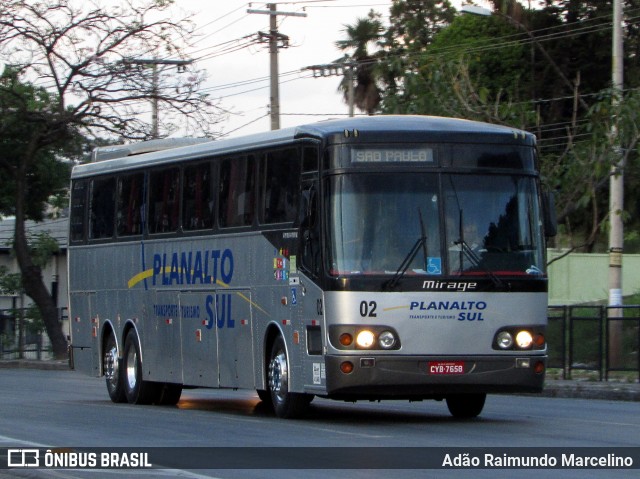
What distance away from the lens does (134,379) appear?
2122 centimetres

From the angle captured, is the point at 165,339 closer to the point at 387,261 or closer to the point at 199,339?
the point at 199,339

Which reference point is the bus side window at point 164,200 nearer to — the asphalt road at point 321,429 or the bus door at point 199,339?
the bus door at point 199,339

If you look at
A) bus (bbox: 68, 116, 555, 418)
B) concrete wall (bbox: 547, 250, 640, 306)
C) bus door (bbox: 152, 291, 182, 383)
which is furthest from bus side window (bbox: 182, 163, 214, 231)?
concrete wall (bbox: 547, 250, 640, 306)

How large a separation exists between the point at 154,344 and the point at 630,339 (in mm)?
8373

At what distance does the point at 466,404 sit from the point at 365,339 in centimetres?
256

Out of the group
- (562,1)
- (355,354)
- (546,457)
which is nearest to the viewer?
(546,457)

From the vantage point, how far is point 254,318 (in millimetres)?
17328

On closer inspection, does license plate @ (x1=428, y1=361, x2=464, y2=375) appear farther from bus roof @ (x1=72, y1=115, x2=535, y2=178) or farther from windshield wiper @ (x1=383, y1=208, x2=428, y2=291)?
bus roof @ (x1=72, y1=115, x2=535, y2=178)

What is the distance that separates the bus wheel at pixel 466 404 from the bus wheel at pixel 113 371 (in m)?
6.46

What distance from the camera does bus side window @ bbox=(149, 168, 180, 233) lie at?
19.6 m

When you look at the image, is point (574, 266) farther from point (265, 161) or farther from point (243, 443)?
A: point (243, 443)

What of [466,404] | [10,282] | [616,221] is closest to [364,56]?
[10,282]

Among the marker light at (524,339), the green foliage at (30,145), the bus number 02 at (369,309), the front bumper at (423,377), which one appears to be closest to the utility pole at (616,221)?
the marker light at (524,339)

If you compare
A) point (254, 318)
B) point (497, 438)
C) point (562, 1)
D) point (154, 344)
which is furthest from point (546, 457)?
point (562, 1)
